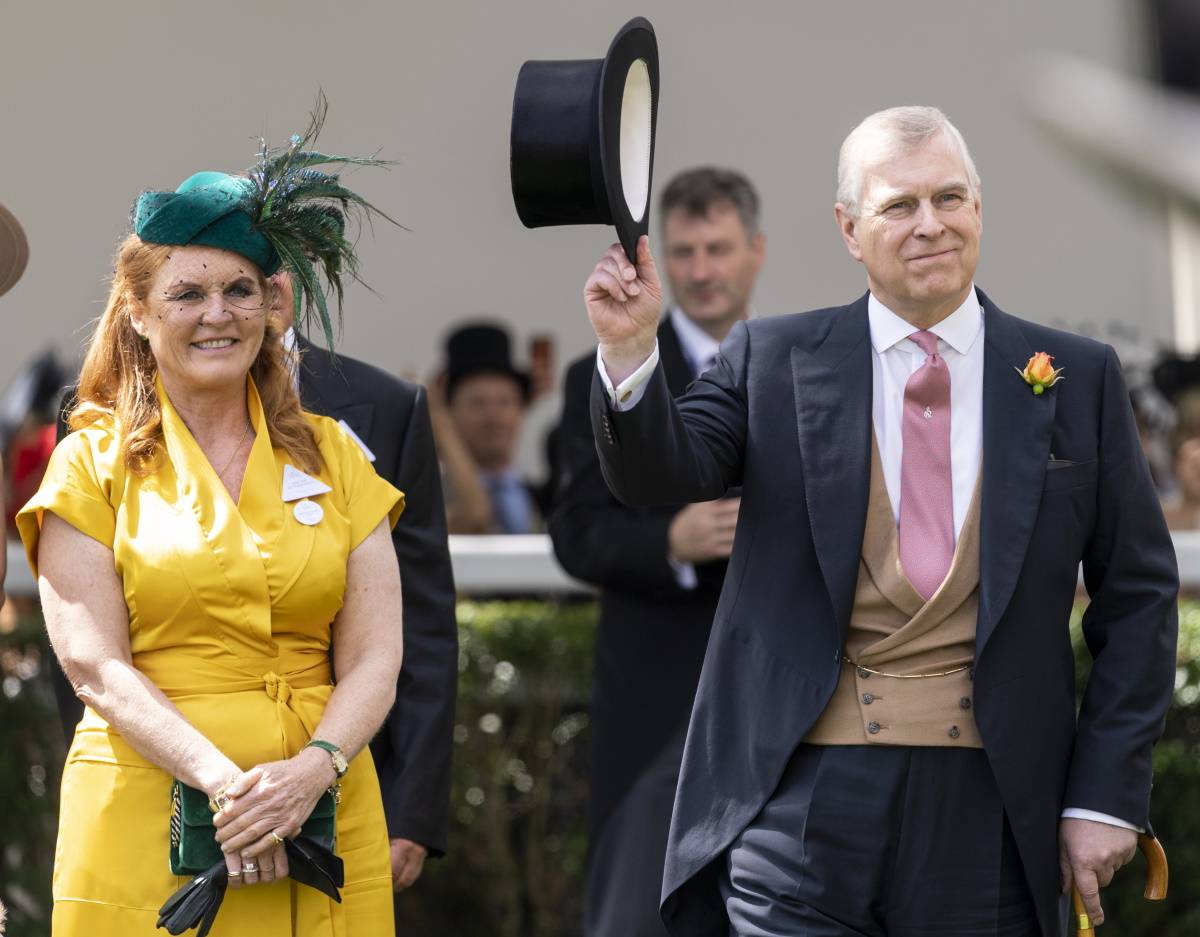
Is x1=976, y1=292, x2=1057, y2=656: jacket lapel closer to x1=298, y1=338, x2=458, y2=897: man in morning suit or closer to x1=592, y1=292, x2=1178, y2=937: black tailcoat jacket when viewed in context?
x1=592, y1=292, x2=1178, y2=937: black tailcoat jacket

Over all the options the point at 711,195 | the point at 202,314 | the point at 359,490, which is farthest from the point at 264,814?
the point at 711,195

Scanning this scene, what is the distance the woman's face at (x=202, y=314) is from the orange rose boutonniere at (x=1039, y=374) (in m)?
1.38

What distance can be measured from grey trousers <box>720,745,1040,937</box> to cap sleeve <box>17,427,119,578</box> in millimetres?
1268

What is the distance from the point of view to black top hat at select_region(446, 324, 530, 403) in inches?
336

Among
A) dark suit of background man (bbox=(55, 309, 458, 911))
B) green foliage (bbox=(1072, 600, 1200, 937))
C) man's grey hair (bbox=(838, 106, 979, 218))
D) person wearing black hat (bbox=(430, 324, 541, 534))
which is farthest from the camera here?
person wearing black hat (bbox=(430, 324, 541, 534))

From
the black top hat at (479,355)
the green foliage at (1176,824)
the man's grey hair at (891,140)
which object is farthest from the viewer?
the black top hat at (479,355)

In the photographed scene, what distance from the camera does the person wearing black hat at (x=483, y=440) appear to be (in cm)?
795

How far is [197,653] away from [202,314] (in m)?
0.60

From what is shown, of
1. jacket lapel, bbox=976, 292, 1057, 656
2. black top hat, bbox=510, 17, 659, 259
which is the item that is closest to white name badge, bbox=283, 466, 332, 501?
black top hat, bbox=510, 17, 659, 259

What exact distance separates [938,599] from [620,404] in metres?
0.63

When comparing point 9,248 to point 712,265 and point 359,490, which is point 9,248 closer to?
point 359,490

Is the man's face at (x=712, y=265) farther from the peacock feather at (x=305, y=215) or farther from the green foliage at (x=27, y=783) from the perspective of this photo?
the green foliage at (x=27, y=783)

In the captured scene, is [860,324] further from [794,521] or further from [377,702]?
[377,702]

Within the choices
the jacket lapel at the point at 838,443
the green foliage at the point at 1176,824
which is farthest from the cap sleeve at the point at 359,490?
the green foliage at the point at 1176,824
